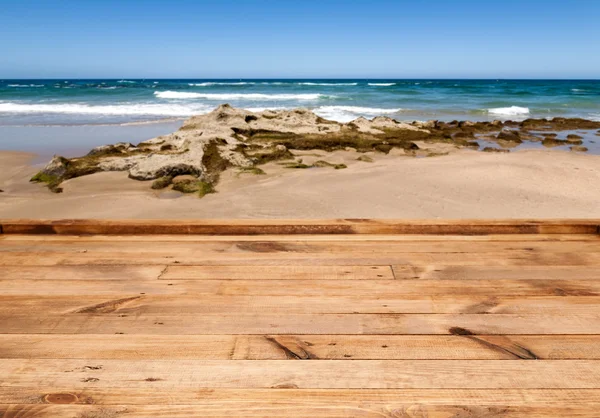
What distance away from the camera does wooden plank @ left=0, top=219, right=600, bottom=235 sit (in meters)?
2.99

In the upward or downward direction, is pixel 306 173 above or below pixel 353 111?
below

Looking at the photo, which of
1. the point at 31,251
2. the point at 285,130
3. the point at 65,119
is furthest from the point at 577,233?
the point at 65,119

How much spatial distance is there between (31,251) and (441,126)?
1302cm

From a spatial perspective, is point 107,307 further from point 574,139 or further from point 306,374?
point 574,139

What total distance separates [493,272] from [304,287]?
0.99 m

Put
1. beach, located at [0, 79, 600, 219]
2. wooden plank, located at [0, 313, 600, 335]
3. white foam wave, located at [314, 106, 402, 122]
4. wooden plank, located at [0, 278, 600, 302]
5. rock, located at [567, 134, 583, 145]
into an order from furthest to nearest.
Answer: white foam wave, located at [314, 106, 402, 122] → rock, located at [567, 134, 583, 145] → beach, located at [0, 79, 600, 219] → wooden plank, located at [0, 278, 600, 302] → wooden plank, located at [0, 313, 600, 335]

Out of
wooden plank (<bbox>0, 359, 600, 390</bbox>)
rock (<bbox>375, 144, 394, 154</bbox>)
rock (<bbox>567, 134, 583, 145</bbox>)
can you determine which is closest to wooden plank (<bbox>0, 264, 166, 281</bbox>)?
wooden plank (<bbox>0, 359, 600, 390</bbox>)

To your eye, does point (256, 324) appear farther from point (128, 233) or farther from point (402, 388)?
point (128, 233)

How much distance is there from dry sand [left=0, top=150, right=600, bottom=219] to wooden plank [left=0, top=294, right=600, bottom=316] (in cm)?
307

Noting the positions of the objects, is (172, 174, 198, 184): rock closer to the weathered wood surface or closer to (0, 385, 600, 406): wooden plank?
the weathered wood surface

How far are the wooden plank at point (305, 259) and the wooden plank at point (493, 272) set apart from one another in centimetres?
4

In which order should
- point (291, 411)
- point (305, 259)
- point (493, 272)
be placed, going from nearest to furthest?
point (291, 411) < point (493, 272) < point (305, 259)

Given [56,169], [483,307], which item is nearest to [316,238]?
[483,307]

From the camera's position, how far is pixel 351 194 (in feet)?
19.9
